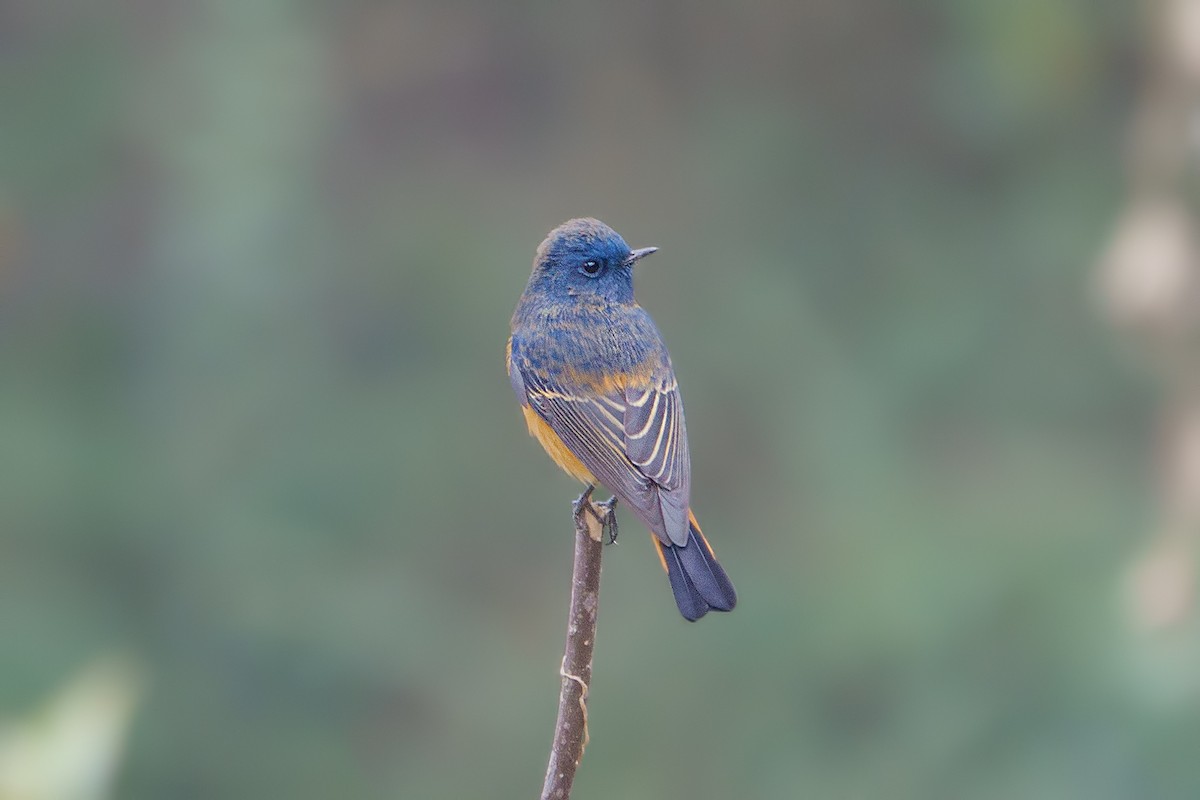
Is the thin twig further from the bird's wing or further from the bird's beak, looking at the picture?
the bird's beak

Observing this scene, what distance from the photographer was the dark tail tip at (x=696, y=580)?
2.70 m

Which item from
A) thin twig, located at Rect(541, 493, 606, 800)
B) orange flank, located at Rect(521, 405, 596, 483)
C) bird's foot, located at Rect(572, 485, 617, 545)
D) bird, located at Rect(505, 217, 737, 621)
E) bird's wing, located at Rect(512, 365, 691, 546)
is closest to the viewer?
thin twig, located at Rect(541, 493, 606, 800)

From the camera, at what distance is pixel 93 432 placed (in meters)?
6.76

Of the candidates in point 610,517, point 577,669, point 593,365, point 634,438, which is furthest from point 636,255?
point 577,669

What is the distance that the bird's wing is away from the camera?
3047mm

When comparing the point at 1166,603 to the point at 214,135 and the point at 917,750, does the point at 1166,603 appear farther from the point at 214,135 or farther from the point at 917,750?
Result: the point at 214,135

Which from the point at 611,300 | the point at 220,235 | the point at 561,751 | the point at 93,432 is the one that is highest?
the point at 220,235

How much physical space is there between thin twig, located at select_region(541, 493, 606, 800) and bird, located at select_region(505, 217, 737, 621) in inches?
22.6

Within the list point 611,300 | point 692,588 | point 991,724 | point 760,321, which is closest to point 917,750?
point 991,724

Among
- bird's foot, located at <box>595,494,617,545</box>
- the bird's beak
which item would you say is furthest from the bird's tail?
the bird's beak

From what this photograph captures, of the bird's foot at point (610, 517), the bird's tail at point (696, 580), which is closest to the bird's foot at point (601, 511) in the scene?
the bird's foot at point (610, 517)

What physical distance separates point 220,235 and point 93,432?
46.5 inches

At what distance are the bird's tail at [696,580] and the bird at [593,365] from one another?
13.9 inches

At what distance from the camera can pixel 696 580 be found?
2.76m
